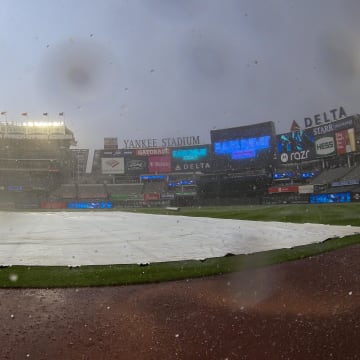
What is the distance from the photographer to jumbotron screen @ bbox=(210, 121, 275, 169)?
6362 cm

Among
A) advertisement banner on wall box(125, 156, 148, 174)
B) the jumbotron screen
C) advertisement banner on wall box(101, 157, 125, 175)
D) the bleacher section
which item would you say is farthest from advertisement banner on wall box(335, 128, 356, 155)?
advertisement banner on wall box(101, 157, 125, 175)

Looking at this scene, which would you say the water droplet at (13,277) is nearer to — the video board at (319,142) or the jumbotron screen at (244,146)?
the video board at (319,142)

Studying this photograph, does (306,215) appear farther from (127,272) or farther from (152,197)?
(152,197)

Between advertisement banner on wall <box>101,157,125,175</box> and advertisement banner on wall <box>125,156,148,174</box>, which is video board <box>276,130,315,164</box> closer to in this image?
advertisement banner on wall <box>125,156,148,174</box>

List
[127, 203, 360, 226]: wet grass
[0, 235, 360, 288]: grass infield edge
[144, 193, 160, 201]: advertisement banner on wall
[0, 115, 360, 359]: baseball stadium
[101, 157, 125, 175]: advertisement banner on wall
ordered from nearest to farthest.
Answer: [0, 115, 360, 359]: baseball stadium < [0, 235, 360, 288]: grass infield edge < [127, 203, 360, 226]: wet grass < [144, 193, 160, 201]: advertisement banner on wall < [101, 157, 125, 175]: advertisement banner on wall

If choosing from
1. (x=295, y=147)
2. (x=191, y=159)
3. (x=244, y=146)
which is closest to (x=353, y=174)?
(x=295, y=147)

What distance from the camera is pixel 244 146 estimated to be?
2544 inches

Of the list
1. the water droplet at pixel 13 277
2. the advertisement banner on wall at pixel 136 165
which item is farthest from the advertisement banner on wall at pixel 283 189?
the water droplet at pixel 13 277

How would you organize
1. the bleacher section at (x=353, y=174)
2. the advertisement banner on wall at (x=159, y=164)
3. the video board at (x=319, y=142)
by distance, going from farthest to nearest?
the advertisement banner on wall at (x=159, y=164) < the video board at (x=319, y=142) < the bleacher section at (x=353, y=174)

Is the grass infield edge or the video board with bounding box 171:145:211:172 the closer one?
the grass infield edge

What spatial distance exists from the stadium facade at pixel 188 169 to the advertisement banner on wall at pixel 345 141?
13cm

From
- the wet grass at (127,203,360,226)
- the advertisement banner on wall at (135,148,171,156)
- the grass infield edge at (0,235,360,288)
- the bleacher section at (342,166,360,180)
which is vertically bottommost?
the wet grass at (127,203,360,226)

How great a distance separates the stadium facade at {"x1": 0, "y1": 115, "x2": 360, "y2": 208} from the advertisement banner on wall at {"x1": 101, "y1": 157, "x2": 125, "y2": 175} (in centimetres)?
20

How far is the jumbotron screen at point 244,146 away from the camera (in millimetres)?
63625
